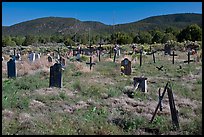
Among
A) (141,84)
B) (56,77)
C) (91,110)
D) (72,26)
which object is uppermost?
(72,26)

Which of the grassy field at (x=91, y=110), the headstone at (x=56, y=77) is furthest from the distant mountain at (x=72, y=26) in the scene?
the grassy field at (x=91, y=110)

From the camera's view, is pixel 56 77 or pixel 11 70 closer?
pixel 56 77

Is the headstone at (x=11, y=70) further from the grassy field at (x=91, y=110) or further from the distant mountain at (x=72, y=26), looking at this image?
the distant mountain at (x=72, y=26)

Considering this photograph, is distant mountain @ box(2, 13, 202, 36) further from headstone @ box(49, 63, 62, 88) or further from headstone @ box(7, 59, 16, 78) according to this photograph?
headstone @ box(49, 63, 62, 88)

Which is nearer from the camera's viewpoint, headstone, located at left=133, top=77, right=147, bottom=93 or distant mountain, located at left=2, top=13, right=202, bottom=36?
headstone, located at left=133, top=77, right=147, bottom=93

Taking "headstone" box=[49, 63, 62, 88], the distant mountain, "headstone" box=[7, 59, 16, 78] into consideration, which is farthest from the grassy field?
the distant mountain

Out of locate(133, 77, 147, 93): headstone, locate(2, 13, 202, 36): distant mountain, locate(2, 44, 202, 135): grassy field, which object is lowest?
locate(2, 44, 202, 135): grassy field

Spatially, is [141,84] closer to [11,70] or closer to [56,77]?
[56,77]

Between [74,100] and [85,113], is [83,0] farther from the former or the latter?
[74,100]

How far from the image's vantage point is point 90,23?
119 metres

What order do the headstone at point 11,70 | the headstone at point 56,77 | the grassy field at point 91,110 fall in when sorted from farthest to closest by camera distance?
the headstone at point 11,70
the headstone at point 56,77
the grassy field at point 91,110

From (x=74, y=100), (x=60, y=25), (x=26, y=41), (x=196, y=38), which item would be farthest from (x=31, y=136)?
(x=60, y=25)

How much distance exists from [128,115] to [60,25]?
111346mm

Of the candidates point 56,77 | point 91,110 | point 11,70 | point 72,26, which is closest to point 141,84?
point 56,77
